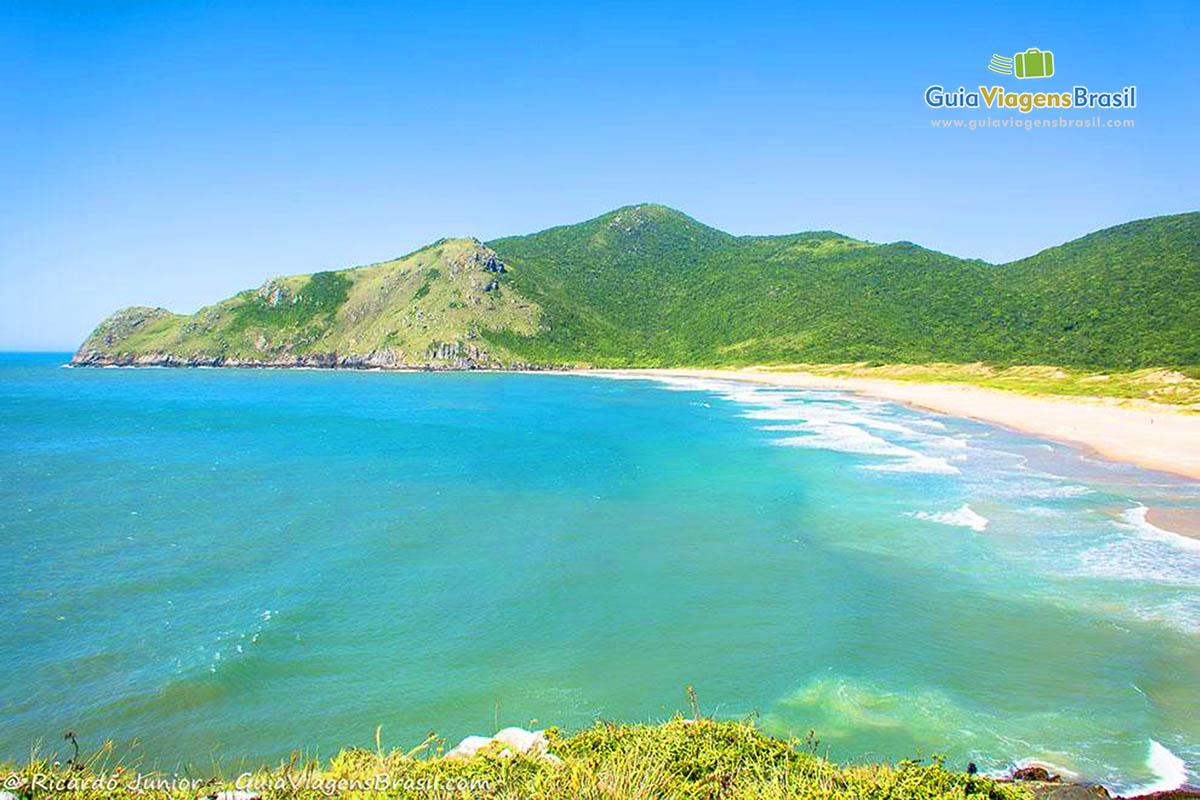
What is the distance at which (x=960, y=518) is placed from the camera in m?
24.6

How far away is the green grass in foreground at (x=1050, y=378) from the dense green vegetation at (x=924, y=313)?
6298 mm

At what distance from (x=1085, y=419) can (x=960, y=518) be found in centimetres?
3939

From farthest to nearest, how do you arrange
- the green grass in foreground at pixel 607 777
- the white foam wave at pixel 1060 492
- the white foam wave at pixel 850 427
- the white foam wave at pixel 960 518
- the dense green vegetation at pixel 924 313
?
1. the dense green vegetation at pixel 924 313
2. the white foam wave at pixel 850 427
3. the white foam wave at pixel 1060 492
4. the white foam wave at pixel 960 518
5. the green grass in foreground at pixel 607 777

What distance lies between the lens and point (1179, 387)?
2404 inches

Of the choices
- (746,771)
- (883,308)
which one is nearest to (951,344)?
(883,308)

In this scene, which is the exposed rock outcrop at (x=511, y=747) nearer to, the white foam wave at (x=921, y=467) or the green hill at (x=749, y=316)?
the white foam wave at (x=921, y=467)

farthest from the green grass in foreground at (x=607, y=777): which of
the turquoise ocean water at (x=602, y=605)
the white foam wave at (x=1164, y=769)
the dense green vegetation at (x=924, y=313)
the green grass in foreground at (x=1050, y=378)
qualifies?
the dense green vegetation at (x=924, y=313)

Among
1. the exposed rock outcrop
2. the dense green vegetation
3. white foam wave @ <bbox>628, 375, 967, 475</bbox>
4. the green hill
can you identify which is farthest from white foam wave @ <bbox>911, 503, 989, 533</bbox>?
the green hill

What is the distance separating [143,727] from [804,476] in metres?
28.9

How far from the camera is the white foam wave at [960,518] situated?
2362cm

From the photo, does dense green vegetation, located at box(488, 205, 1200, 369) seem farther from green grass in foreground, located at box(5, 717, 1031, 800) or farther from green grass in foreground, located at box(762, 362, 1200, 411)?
green grass in foreground, located at box(5, 717, 1031, 800)

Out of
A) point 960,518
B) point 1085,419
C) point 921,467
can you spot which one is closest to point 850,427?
point 921,467

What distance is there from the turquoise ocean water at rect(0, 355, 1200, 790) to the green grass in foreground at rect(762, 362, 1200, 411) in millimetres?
35784

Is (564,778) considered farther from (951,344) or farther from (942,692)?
(951,344)
